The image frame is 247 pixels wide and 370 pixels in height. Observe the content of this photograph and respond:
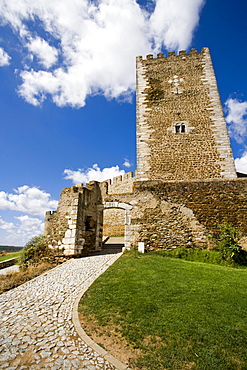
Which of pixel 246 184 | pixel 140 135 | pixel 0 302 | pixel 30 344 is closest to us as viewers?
pixel 30 344

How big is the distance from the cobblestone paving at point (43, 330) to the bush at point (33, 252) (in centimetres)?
317

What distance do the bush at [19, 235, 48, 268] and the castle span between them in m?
0.43

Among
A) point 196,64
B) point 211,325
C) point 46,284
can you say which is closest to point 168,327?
point 211,325

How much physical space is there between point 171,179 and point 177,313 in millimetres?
9102

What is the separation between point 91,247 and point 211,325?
7.78 metres

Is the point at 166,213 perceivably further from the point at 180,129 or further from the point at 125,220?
the point at 180,129

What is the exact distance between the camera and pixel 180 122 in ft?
42.9

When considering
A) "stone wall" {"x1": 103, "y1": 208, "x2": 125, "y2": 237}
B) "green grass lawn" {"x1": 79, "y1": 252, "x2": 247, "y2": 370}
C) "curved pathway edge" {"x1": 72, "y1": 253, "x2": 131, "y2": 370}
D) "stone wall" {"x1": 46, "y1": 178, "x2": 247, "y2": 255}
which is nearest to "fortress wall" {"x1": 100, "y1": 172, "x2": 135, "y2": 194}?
"stone wall" {"x1": 103, "y1": 208, "x2": 125, "y2": 237}

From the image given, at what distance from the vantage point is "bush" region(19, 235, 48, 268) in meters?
8.55

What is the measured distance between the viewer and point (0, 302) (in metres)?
4.37

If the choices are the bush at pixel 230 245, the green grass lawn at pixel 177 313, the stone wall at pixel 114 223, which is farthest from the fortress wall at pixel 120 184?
the green grass lawn at pixel 177 313

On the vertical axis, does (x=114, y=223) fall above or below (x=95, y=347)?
above

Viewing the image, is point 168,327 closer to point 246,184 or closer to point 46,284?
point 46,284

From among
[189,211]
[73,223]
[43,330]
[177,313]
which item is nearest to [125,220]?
[73,223]
